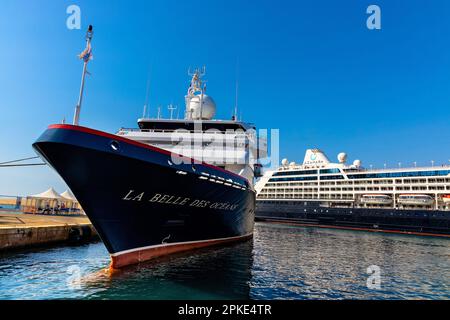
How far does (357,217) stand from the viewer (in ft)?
159

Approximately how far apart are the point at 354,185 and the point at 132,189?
5497cm

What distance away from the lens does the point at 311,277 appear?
12.4 metres

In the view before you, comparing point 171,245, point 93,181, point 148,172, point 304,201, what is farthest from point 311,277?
point 304,201

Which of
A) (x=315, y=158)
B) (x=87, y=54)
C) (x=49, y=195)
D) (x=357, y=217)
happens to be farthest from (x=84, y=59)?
(x=315, y=158)

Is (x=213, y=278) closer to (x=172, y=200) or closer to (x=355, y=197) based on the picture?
(x=172, y=200)

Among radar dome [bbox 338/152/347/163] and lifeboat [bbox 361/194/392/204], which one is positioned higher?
radar dome [bbox 338/152/347/163]

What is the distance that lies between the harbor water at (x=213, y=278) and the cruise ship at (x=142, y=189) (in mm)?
1102

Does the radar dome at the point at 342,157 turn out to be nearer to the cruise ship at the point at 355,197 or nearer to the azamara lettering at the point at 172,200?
the cruise ship at the point at 355,197

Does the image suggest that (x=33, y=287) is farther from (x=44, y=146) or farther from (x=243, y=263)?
(x=243, y=263)

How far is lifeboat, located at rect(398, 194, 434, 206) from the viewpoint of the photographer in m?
46.4

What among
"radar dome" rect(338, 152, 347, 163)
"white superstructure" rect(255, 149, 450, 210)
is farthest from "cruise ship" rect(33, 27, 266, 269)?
"radar dome" rect(338, 152, 347, 163)

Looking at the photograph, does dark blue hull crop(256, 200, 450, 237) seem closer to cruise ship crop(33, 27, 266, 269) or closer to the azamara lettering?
cruise ship crop(33, 27, 266, 269)

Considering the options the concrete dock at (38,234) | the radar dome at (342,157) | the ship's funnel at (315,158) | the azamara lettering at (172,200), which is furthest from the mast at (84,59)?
the radar dome at (342,157)
